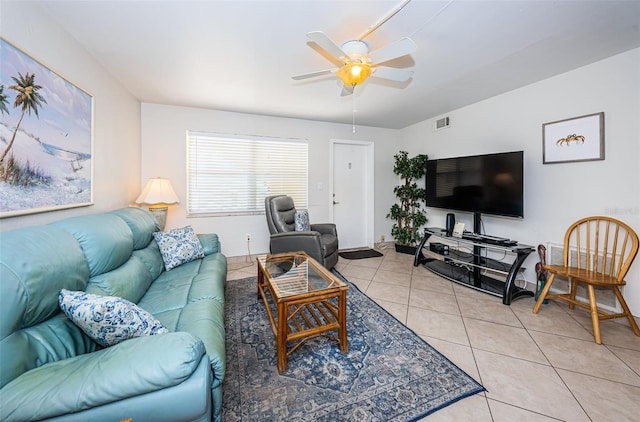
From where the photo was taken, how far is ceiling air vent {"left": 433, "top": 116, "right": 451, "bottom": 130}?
371 cm

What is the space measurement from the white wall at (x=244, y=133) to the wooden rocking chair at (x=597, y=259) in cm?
267

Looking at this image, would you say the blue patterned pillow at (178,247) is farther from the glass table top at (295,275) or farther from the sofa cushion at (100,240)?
the glass table top at (295,275)

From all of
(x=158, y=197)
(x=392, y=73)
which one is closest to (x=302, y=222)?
(x=158, y=197)

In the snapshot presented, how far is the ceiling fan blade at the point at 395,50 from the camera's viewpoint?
1.53 meters

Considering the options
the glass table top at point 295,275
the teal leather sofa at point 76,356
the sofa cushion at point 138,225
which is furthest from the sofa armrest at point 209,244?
the teal leather sofa at point 76,356

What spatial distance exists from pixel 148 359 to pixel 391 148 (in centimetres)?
469

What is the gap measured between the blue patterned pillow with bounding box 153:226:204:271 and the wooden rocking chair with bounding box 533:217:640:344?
3.33m

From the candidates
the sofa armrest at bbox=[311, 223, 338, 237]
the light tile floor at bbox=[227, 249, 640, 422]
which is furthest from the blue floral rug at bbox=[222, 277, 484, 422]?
the sofa armrest at bbox=[311, 223, 338, 237]

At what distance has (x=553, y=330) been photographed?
1971mm

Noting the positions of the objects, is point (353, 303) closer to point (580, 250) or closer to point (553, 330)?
point (553, 330)

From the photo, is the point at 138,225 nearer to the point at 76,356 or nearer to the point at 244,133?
the point at 76,356

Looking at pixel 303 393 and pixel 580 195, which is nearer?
pixel 303 393

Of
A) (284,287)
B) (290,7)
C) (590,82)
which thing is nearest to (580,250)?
(590,82)

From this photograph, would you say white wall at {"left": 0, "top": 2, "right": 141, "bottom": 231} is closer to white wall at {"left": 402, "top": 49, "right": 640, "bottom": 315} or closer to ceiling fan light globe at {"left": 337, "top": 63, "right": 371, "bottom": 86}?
ceiling fan light globe at {"left": 337, "top": 63, "right": 371, "bottom": 86}
